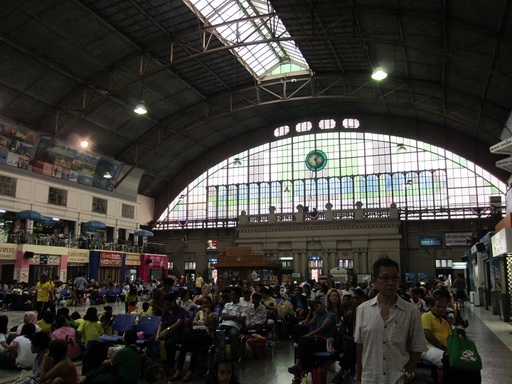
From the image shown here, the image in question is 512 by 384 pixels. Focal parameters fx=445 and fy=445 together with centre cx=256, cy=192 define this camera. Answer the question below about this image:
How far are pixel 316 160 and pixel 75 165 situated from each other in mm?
18730

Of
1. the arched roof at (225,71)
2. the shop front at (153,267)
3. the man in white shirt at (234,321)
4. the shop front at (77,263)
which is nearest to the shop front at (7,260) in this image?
the shop front at (77,263)

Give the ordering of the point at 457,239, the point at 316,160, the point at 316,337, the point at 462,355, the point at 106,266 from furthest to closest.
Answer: the point at 316,160, the point at 457,239, the point at 106,266, the point at 316,337, the point at 462,355

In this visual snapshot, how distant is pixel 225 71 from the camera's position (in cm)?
2867

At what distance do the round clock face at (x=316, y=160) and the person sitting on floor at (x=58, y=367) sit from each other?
33.1 meters

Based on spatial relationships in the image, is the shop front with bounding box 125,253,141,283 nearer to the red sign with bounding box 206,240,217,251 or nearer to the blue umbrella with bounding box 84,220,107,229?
the blue umbrella with bounding box 84,220,107,229

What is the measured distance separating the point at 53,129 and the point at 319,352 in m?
26.3

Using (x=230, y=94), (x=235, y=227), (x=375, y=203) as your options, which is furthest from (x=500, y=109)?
(x=235, y=227)

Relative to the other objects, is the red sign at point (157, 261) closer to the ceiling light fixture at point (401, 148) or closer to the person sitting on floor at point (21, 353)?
the ceiling light fixture at point (401, 148)

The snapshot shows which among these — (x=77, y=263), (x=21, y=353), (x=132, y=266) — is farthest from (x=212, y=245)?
(x=21, y=353)

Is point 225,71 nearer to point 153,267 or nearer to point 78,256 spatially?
point 78,256

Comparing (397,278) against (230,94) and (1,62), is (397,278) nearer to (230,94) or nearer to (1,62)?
(1,62)

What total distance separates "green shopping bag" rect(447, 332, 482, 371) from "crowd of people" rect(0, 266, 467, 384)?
0.57ft

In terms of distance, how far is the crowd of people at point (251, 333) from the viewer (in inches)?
122

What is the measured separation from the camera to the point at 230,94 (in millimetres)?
30234
